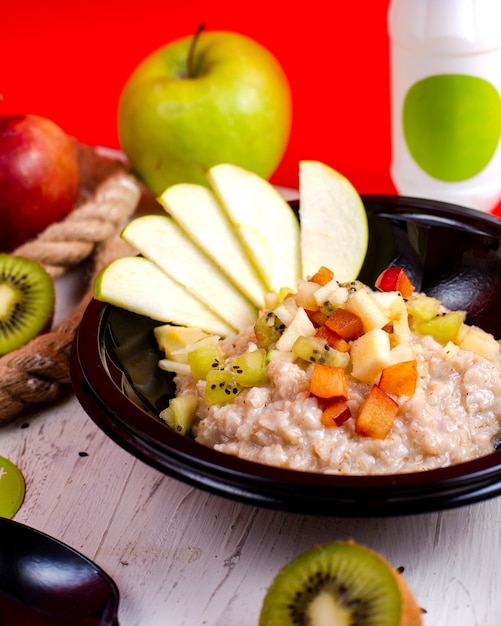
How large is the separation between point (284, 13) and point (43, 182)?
2266 mm

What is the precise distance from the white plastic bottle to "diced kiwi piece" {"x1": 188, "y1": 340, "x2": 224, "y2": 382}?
4.96ft

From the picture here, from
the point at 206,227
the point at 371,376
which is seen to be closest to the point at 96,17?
the point at 206,227

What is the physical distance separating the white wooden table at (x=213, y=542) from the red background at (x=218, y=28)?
88.6 inches

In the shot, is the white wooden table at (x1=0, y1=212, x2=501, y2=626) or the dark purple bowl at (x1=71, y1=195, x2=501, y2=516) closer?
the dark purple bowl at (x1=71, y1=195, x2=501, y2=516)

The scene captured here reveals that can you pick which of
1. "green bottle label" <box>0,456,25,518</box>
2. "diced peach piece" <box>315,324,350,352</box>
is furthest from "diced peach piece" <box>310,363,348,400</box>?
"green bottle label" <box>0,456,25,518</box>

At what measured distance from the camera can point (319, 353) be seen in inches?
85.7

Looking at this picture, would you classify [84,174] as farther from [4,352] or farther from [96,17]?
[96,17]

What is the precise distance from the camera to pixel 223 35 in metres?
3.71

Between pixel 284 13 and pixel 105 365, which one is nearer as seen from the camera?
pixel 105 365

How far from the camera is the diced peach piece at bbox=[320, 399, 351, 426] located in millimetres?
2054

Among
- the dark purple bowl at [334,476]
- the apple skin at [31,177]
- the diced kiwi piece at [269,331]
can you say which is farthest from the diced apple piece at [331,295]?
the apple skin at [31,177]

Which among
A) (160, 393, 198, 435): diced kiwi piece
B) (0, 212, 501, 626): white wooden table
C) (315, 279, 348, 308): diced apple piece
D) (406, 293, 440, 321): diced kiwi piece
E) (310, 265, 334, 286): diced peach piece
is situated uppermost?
(315, 279, 348, 308): diced apple piece

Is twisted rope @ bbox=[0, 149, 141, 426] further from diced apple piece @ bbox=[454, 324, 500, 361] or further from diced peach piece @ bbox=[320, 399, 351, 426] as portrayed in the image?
diced apple piece @ bbox=[454, 324, 500, 361]

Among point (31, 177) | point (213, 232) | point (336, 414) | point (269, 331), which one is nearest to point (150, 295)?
point (213, 232)
